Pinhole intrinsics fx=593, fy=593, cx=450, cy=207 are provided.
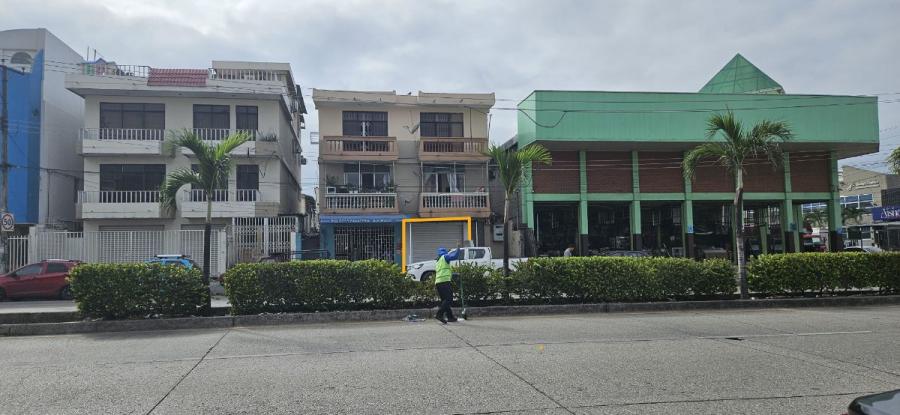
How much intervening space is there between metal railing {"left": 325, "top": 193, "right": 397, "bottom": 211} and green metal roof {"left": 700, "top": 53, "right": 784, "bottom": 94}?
18.9 meters

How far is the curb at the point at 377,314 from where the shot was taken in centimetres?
1120

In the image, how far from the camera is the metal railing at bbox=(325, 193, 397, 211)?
1058 inches

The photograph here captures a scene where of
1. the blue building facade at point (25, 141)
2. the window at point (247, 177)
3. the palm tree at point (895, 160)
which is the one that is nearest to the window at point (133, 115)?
the blue building facade at point (25, 141)

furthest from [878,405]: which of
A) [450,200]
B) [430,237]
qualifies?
[430,237]

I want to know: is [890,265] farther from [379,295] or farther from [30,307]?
[30,307]

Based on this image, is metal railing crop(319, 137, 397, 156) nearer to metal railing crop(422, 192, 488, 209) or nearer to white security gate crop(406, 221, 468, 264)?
metal railing crop(422, 192, 488, 209)

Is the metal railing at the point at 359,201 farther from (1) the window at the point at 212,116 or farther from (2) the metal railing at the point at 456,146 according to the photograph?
(1) the window at the point at 212,116

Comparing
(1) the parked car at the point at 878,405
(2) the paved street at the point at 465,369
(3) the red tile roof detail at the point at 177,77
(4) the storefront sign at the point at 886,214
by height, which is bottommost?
(2) the paved street at the point at 465,369

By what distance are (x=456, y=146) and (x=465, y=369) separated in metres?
21.6

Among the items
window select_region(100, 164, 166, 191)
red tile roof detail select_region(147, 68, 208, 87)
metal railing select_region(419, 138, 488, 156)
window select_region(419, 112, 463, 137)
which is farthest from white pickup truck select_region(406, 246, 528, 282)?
Answer: red tile roof detail select_region(147, 68, 208, 87)

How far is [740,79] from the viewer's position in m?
33.3

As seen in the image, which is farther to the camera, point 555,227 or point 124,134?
point 555,227

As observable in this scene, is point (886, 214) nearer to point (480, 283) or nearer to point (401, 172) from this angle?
point (401, 172)

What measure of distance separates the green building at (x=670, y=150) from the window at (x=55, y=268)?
728 inches
